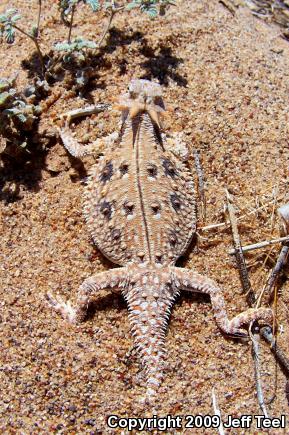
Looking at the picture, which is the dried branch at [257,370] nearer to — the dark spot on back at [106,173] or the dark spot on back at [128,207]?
the dark spot on back at [128,207]

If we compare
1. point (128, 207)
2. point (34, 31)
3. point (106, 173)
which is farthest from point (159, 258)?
point (34, 31)

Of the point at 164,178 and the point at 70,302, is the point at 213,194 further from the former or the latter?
the point at 70,302

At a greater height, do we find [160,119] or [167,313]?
[160,119]

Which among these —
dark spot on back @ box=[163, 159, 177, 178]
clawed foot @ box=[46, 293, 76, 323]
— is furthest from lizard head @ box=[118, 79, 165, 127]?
clawed foot @ box=[46, 293, 76, 323]

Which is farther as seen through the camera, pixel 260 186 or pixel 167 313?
pixel 260 186

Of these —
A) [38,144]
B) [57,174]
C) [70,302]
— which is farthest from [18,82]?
[70,302]

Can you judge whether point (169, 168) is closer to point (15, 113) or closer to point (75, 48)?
point (15, 113)

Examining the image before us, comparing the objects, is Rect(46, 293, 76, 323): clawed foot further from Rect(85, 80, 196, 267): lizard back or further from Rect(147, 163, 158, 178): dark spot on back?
Rect(147, 163, 158, 178): dark spot on back

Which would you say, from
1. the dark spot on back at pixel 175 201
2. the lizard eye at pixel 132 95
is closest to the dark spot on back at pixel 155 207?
the dark spot on back at pixel 175 201
